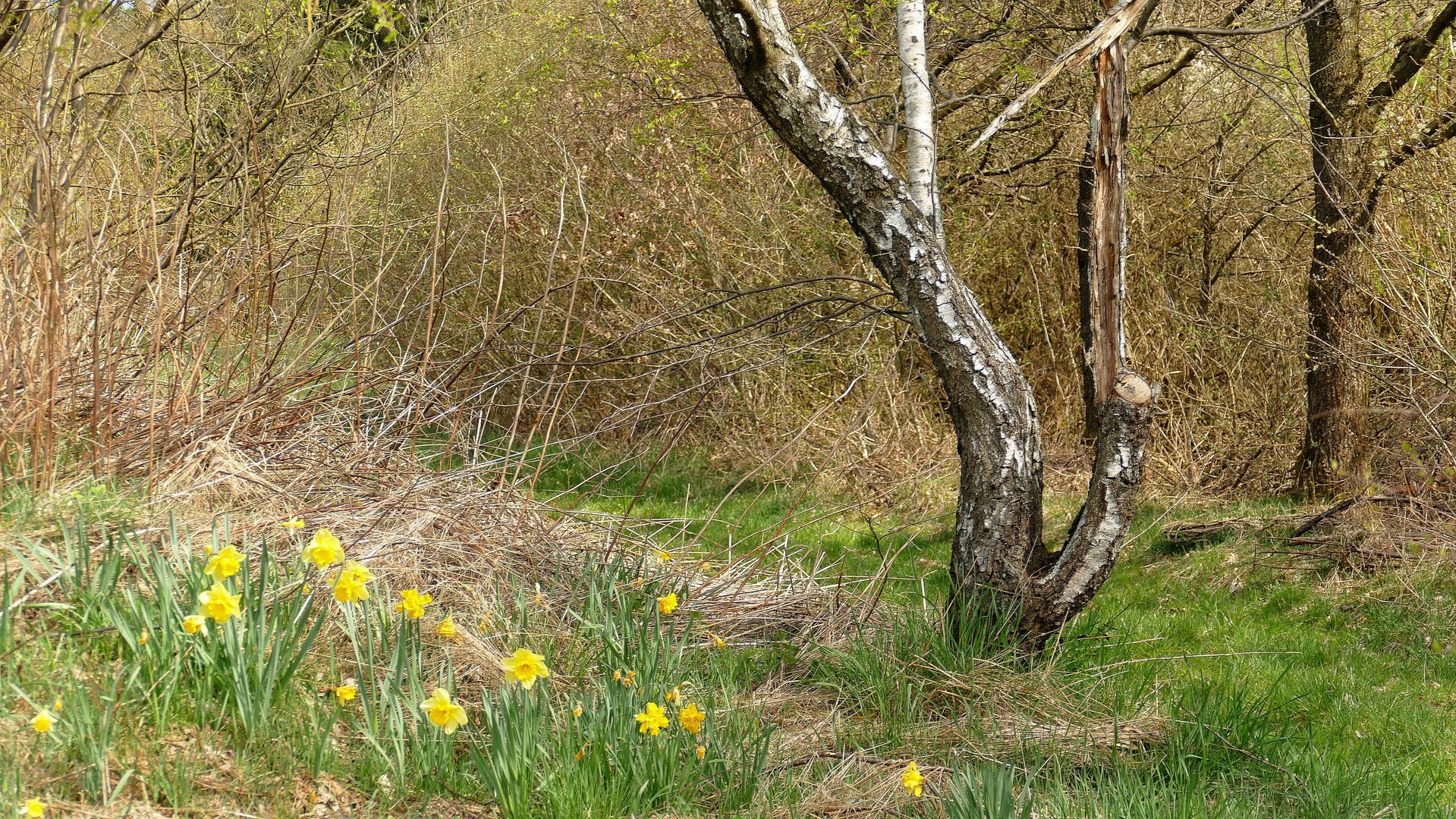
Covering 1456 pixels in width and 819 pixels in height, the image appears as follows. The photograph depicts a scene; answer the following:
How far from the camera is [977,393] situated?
4215mm

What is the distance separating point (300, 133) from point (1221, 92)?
727 centimetres

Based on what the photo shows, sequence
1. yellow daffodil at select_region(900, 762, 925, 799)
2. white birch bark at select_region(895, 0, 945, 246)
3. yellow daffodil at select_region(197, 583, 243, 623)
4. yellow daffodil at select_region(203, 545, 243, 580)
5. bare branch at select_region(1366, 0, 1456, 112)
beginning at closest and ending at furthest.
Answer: yellow daffodil at select_region(197, 583, 243, 623) < yellow daffodil at select_region(203, 545, 243, 580) < yellow daffodil at select_region(900, 762, 925, 799) < white birch bark at select_region(895, 0, 945, 246) < bare branch at select_region(1366, 0, 1456, 112)

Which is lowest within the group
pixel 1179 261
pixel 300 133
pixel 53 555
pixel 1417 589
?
pixel 1417 589

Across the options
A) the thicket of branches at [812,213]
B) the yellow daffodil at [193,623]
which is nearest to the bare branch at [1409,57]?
the thicket of branches at [812,213]

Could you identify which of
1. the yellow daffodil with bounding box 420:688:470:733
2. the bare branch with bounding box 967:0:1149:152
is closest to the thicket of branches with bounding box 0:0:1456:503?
the bare branch with bounding box 967:0:1149:152

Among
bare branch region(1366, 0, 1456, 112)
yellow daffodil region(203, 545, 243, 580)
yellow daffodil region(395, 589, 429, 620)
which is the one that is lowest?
yellow daffodil region(395, 589, 429, 620)

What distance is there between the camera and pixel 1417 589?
5430 mm

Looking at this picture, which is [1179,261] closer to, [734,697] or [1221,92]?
[1221,92]

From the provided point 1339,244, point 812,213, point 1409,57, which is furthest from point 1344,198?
point 812,213

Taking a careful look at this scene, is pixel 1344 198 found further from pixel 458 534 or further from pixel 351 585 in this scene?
pixel 351 585

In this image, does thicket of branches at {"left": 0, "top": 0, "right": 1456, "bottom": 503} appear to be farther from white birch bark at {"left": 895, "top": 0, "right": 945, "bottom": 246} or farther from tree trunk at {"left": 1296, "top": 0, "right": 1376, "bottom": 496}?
white birch bark at {"left": 895, "top": 0, "right": 945, "bottom": 246}

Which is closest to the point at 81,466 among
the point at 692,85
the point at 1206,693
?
the point at 1206,693

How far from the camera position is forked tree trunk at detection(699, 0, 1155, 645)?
4105mm

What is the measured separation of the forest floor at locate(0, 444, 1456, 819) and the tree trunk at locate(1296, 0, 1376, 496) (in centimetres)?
172
